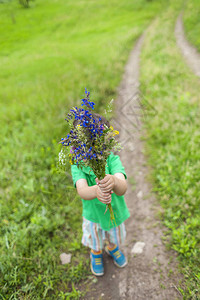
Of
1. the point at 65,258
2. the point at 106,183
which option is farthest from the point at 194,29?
the point at 65,258

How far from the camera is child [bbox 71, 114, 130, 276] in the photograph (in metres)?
2.10

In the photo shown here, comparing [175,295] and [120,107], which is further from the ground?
[120,107]

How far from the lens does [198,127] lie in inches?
219

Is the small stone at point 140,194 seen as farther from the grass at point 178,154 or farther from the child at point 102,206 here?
the child at point 102,206

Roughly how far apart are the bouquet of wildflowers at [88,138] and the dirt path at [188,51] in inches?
400

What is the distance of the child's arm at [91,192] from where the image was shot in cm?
201

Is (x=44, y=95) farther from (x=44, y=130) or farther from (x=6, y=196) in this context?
(x=6, y=196)

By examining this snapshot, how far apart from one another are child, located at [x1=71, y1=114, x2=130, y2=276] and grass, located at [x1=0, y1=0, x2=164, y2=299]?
23 cm

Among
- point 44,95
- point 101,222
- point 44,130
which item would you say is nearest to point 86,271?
point 101,222

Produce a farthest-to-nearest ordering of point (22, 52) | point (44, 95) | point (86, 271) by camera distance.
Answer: point (44, 95)
point (22, 52)
point (86, 271)

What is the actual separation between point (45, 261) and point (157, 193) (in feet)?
8.39

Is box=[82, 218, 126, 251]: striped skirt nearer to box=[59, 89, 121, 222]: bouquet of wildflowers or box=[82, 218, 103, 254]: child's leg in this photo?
box=[82, 218, 103, 254]: child's leg

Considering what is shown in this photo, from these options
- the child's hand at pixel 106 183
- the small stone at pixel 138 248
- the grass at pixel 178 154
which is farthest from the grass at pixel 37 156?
the grass at pixel 178 154

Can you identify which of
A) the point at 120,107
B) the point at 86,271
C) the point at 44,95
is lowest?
the point at 86,271
